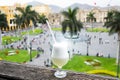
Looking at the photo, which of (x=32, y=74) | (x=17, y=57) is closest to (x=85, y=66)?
(x=17, y=57)

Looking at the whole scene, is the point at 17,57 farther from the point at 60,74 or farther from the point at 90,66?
the point at 60,74

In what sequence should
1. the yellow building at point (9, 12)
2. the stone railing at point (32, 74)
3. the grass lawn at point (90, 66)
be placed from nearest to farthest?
the stone railing at point (32, 74)
the grass lawn at point (90, 66)
the yellow building at point (9, 12)

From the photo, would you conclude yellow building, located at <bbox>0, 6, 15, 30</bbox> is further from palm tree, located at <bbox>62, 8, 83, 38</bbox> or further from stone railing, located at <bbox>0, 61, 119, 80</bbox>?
stone railing, located at <bbox>0, 61, 119, 80</bbox>

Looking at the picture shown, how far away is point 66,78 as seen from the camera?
230 centimetres

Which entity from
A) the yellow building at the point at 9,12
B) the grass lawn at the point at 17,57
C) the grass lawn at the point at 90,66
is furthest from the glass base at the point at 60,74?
the yellow building at the point at 9,12

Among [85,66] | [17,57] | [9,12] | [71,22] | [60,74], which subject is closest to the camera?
[60,74]

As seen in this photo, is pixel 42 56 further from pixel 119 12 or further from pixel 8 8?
pixel 8 8

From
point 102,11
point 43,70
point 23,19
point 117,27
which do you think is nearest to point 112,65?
point 117,27

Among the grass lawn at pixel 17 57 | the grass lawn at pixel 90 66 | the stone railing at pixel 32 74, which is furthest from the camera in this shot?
the grass lawn at pixel 17 57

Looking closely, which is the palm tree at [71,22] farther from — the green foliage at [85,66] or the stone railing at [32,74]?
the stone railing at [32,74]

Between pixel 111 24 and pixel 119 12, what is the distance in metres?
1.29

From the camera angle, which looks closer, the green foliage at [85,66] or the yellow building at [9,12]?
the green foliage at [85,66]

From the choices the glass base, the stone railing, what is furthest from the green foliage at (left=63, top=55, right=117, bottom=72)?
the glass base

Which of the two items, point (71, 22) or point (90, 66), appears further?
point (71, 22)
